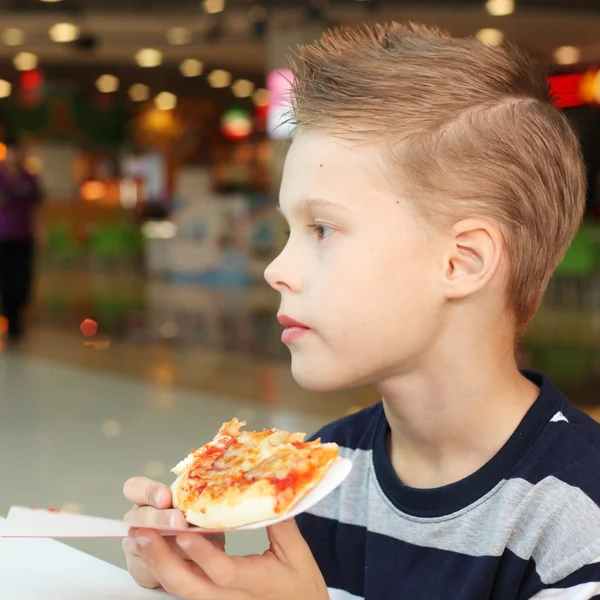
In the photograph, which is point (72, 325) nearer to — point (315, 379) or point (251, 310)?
point (251, 310)

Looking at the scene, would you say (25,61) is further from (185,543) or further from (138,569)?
(185,543)

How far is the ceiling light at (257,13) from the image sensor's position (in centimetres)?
1216

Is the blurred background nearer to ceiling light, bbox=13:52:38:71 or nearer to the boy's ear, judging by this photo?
ceiling light, bbox=13:52:38:71

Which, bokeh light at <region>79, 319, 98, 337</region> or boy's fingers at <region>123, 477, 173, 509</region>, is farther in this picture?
bokeh light at <region>79, 319, 98, 337</region>

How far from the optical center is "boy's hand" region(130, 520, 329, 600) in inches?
30.6

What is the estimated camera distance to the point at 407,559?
99 cm

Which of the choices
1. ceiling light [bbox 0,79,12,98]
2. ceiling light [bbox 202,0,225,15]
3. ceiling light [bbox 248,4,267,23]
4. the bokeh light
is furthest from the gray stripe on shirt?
ceiling light [bbox 0,79,12,98]

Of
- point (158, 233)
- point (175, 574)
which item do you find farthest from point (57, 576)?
point (158, 233)

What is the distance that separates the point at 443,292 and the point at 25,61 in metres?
16.7

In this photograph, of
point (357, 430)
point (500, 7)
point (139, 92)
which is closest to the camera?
point (357, 430)

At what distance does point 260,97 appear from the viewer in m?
20.3

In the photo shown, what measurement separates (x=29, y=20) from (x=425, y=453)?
13.0 metres

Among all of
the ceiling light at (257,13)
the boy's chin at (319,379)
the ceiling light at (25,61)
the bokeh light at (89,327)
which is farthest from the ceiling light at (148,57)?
the boy's chin at (319,379)

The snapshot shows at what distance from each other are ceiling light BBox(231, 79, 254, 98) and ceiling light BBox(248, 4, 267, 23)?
602 centimetres
